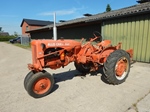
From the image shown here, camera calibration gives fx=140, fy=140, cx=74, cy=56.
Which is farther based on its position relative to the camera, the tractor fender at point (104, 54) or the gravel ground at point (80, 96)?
the tractor fender at point (104, 54)

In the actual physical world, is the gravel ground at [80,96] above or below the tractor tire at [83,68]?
below

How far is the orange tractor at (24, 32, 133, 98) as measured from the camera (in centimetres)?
328

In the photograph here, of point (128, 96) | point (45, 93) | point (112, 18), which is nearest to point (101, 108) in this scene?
point (128, 96)

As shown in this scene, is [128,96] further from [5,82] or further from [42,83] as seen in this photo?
[5,82]

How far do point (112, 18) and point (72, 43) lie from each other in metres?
4.42

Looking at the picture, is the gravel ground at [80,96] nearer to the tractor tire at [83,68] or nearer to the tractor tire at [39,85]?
the tractor tire at [39,85]

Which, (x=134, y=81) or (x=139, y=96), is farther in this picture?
(x=134, y=81)

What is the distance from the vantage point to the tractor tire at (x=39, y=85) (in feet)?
10.3

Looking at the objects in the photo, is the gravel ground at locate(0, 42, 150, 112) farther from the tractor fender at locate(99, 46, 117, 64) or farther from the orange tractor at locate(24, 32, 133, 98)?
the tractor fender at locate(99, 46, 117, 64)

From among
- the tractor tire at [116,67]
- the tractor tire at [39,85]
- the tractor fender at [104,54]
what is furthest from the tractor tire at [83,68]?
the tractor tire at [39,85]

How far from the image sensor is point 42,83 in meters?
3.29

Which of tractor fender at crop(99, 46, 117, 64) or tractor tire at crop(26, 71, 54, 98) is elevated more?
tractor fender at crop(99, 46, 117, 64)

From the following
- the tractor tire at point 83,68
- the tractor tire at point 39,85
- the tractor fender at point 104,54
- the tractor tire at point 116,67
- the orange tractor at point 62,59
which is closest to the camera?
the tractor tire at point 39,85

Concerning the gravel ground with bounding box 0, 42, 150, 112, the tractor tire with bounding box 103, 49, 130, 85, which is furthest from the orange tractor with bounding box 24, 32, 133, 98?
the gravel ground with bounding box 0, 42, 150, 112
